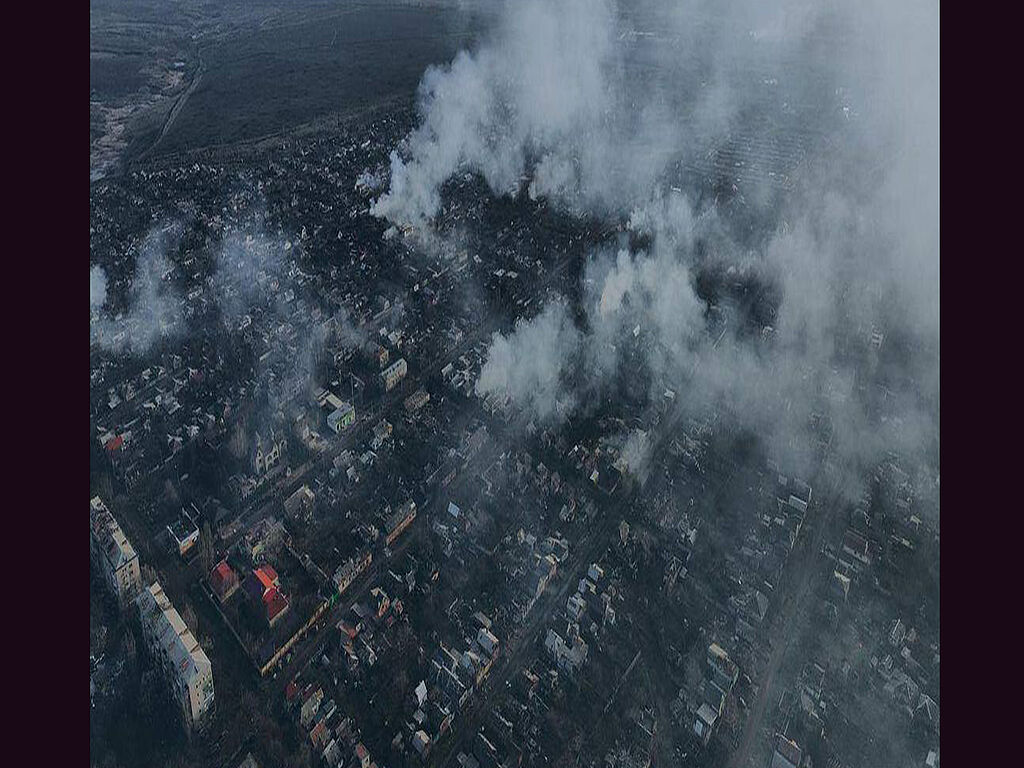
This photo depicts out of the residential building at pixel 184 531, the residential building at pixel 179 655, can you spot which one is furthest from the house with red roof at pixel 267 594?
the residential building at pixel 184 531

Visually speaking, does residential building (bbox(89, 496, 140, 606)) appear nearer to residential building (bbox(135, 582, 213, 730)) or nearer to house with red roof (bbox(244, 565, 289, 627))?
residential building (bbox(135, 582, 213, 730))

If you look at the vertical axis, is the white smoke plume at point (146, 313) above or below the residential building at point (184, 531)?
above

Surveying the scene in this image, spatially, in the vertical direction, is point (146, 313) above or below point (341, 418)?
above

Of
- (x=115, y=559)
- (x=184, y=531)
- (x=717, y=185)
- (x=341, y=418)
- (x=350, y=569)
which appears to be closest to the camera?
(x=115, y=559)

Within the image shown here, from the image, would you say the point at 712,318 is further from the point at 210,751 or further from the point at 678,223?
the point at 210,751

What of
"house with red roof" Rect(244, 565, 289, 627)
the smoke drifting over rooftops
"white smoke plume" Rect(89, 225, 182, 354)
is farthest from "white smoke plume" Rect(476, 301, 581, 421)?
"white smoke plume" Rect(89, 225, 182, 354)

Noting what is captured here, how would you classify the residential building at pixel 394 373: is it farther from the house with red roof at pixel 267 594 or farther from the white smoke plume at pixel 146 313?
the white smoke plume at pixel 146 313

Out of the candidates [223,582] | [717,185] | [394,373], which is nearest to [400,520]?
[223,582]

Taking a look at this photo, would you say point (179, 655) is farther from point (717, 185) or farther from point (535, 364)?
point (717, 185)

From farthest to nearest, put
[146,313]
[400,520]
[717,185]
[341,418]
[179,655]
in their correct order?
[717,185], [146,313], [341,418], [400,520], [179,655]

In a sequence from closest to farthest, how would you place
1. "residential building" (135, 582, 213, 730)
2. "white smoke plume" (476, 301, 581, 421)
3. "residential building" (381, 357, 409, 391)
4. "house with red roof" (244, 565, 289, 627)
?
"residential building" (135, 582, 213, 730) < "house with red roof" (244, 565, 289, 627) < "white smoke plume" (476, 301, 581, 421) < "residential building" (381, 357, 409, 391)

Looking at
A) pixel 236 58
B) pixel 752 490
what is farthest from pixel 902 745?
pixel 236 58
